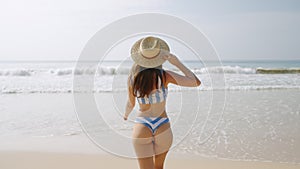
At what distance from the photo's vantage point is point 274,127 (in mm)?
5246

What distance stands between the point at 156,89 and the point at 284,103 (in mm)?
6134

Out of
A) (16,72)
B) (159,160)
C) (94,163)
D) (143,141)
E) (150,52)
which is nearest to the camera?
(150,52)

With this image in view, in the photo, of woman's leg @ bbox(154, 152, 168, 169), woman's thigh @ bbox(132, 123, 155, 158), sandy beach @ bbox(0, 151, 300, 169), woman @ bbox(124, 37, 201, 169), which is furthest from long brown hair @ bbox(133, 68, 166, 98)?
sandy beach @ bbox(0, 151, 300, 169)

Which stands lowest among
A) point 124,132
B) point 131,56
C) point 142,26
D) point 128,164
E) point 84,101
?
point 128,164

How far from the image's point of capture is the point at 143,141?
2.29m

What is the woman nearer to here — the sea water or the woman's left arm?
the woman's left arm

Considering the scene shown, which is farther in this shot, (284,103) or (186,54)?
(284,103)

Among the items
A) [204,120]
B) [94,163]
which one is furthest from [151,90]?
[204,120]

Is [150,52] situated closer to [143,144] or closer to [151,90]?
[151,90]

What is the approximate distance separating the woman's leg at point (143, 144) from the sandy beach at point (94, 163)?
4.59 ft

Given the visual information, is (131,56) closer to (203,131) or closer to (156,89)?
(156,89)

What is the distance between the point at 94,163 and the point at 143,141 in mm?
1735

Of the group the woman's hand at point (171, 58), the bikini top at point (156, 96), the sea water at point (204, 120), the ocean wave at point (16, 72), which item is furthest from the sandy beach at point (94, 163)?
the ocean wave at point (16, 72)

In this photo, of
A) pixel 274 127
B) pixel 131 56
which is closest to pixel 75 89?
pixel 131 56
